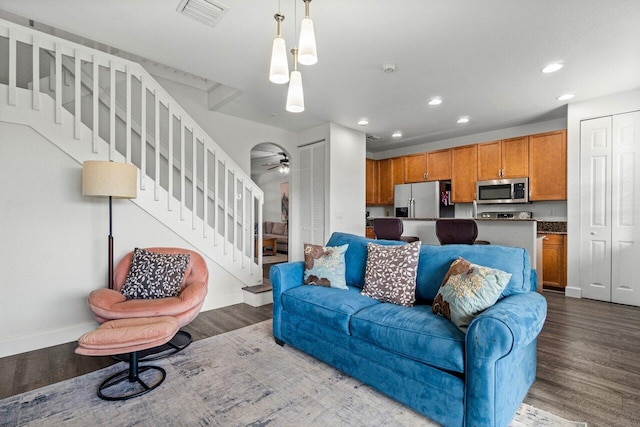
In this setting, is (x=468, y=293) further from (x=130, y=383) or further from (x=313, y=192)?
(x=313, y=192)

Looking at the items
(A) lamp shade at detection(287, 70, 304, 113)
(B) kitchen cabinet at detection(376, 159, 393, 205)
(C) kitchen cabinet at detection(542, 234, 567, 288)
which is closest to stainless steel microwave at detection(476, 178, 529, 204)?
(C) kitchen cabinet at detection(542, 234, 567, 288)

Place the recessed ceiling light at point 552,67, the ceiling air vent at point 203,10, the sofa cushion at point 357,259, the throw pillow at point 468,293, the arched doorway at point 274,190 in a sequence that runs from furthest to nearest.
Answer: the arched doorway at point 274,190 < the recessed ceiling light at point 552,67 < the sofa cushion at point 357,259 < the ceiling air vent at point 203,10 < the throw pillow at point 468,293

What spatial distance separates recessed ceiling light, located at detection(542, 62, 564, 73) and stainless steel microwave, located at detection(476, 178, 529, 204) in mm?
2290

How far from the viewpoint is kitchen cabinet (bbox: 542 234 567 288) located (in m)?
4.34

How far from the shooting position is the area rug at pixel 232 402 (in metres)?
1.64

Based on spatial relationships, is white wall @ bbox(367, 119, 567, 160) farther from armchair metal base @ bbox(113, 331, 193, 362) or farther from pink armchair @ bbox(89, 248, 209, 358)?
armchair metal base @ bbox(113, 331, 193, 362)

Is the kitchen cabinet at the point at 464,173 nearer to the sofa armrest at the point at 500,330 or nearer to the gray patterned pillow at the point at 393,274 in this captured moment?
the gray patterned pillow at the point at 393,274

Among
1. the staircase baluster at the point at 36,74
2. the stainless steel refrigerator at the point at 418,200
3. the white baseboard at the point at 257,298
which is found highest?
the staircase baluster at the point at 36,74

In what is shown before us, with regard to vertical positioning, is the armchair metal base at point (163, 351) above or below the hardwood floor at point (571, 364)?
above

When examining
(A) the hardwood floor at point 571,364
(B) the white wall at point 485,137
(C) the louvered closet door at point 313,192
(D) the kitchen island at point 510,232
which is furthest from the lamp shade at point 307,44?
(B) the white wall at point 485,137

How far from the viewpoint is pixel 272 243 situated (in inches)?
285

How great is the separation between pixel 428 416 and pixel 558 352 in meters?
1.61

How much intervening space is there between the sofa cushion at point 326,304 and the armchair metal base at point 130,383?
1.03m

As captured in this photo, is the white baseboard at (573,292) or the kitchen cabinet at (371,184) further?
the kitchen cabinet at (371,184)
